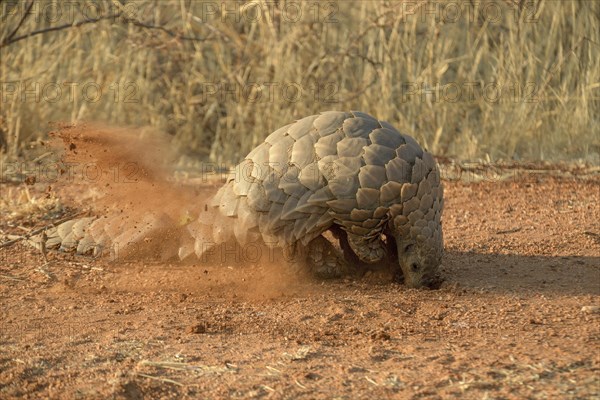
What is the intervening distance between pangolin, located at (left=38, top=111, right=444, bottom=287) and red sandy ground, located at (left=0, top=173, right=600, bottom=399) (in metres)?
0.26

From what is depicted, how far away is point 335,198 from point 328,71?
192 inches

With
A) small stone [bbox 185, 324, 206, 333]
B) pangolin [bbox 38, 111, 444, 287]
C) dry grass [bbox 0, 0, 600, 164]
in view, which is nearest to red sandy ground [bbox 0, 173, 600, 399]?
small stone [bbox 185, 324, 206, 333]

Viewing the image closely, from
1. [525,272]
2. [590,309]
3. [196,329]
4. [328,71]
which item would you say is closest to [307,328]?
[196,329]

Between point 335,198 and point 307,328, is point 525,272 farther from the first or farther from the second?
point 307,328

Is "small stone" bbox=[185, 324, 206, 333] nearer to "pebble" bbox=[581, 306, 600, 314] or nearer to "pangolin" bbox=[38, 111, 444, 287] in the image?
"pangolin" bbox=[38, 111, 444, 287]

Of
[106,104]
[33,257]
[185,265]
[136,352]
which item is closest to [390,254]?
[185,265]

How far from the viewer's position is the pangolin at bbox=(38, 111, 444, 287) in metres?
4.74

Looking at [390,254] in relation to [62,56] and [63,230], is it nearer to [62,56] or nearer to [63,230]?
[63,230]

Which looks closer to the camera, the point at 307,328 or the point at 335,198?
the point at 307,328

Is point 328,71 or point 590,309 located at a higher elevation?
point 328,71

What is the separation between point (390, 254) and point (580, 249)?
5.00ft

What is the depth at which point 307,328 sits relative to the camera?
4367 millimetres

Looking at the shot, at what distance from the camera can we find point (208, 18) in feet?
32.6

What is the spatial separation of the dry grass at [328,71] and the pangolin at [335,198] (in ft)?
13.0
